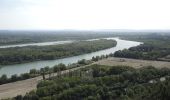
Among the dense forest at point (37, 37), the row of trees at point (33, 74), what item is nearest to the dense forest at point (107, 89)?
the row of trees at point (33, 74)

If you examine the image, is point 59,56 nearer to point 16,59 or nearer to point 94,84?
point 16,59

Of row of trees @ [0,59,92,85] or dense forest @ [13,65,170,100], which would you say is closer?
dense forest @ [13,65,170,100]

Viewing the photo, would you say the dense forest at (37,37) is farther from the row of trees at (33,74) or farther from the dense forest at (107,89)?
the dense forest at (107,89)

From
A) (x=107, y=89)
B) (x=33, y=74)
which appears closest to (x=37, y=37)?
(x=33, y=74)

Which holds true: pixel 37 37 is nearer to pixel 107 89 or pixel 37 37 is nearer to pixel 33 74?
pixel 33 74

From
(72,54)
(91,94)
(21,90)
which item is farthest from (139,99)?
(72,54)

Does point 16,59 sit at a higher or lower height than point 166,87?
lower

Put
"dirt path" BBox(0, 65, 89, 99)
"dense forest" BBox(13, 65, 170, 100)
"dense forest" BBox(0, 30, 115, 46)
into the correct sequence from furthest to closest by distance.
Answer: "dense forest" BBox(0, 30, 115, 46)
"dirt path" BBox(0, 65, 89, 99)
"dense forest" BBox(13, 65, 170, 100)

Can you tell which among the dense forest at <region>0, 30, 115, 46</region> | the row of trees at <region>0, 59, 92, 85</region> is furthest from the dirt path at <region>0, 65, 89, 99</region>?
the dense forest at <region>0, 30, 115, 46</region>

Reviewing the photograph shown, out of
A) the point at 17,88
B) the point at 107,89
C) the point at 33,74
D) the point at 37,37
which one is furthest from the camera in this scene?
the point at 37,37

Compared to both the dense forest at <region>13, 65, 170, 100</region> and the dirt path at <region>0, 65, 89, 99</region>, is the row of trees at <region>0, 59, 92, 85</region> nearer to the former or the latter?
the dirt path at <region>0, 65, 89, 99</region>

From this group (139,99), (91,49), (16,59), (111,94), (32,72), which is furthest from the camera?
(91,49)
